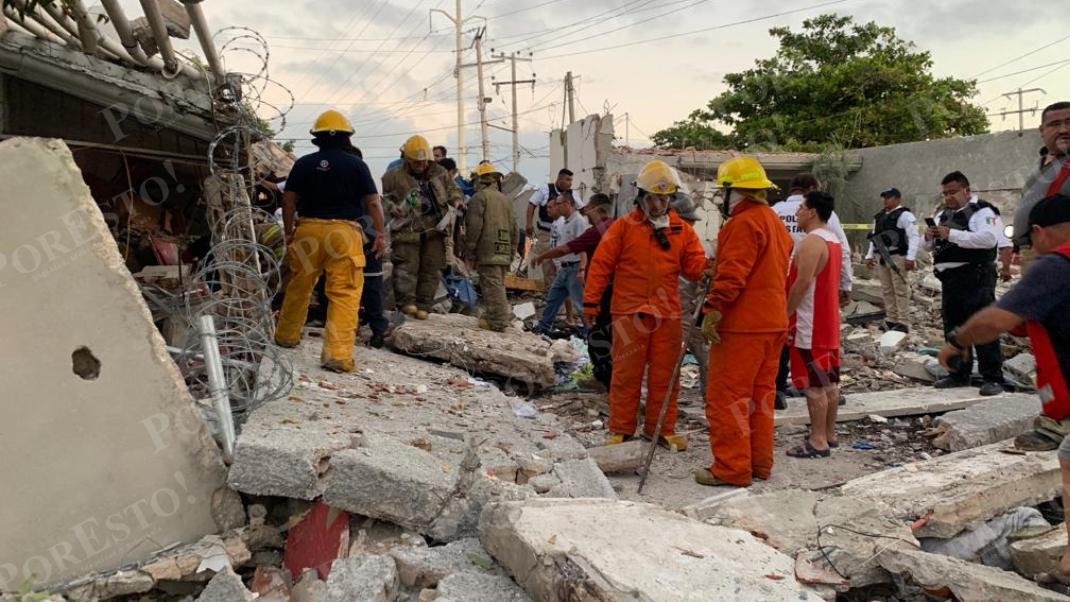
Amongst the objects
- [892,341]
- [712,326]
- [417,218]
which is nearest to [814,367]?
[712,326]

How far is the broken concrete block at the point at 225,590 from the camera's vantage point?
10.3 feet

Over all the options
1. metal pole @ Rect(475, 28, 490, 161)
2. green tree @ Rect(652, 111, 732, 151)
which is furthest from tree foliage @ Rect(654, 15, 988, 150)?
metal pole @ Rect(475, 28, 490, 161)

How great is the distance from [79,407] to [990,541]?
14.0 feet

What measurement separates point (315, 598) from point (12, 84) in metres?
6.40

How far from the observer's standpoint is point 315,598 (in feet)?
9.93

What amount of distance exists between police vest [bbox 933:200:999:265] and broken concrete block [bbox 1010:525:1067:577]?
3715mm

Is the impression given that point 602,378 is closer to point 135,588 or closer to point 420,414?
point 420,414

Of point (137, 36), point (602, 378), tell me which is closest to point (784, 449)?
point (602, 378)

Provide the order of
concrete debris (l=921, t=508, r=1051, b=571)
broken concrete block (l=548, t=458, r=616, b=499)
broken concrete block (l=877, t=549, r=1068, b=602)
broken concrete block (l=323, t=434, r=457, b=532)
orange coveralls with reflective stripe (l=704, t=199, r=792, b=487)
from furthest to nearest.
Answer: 1. orange coveralls with reflective stripe (l=704, t=199, r=792, b=487)
2. broken concrete block (l=548, t=458, r=616, b=499)
3. concrete debris (l=921, t=508, r=1051, b=571)
4. broken concrete block (l=323, t=434, r=457, b=532)
5. broken concrete block (l=877, t=549, r=1068, b=602)

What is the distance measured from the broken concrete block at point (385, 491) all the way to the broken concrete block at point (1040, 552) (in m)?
2.49

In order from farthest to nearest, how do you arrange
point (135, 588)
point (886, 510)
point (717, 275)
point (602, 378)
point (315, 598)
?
point (602, 378) → point (717, 275) → point (886, 510) → point (135, 588) → point (315, 598)

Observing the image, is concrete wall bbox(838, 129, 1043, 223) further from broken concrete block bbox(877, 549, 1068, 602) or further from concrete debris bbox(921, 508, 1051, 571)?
broken concrete block bbox(877, 549, 1068, 602)

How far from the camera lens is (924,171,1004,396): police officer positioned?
21.4ft

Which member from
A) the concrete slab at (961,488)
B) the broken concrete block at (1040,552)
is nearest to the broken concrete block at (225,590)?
the concrete slab at (961,488)
